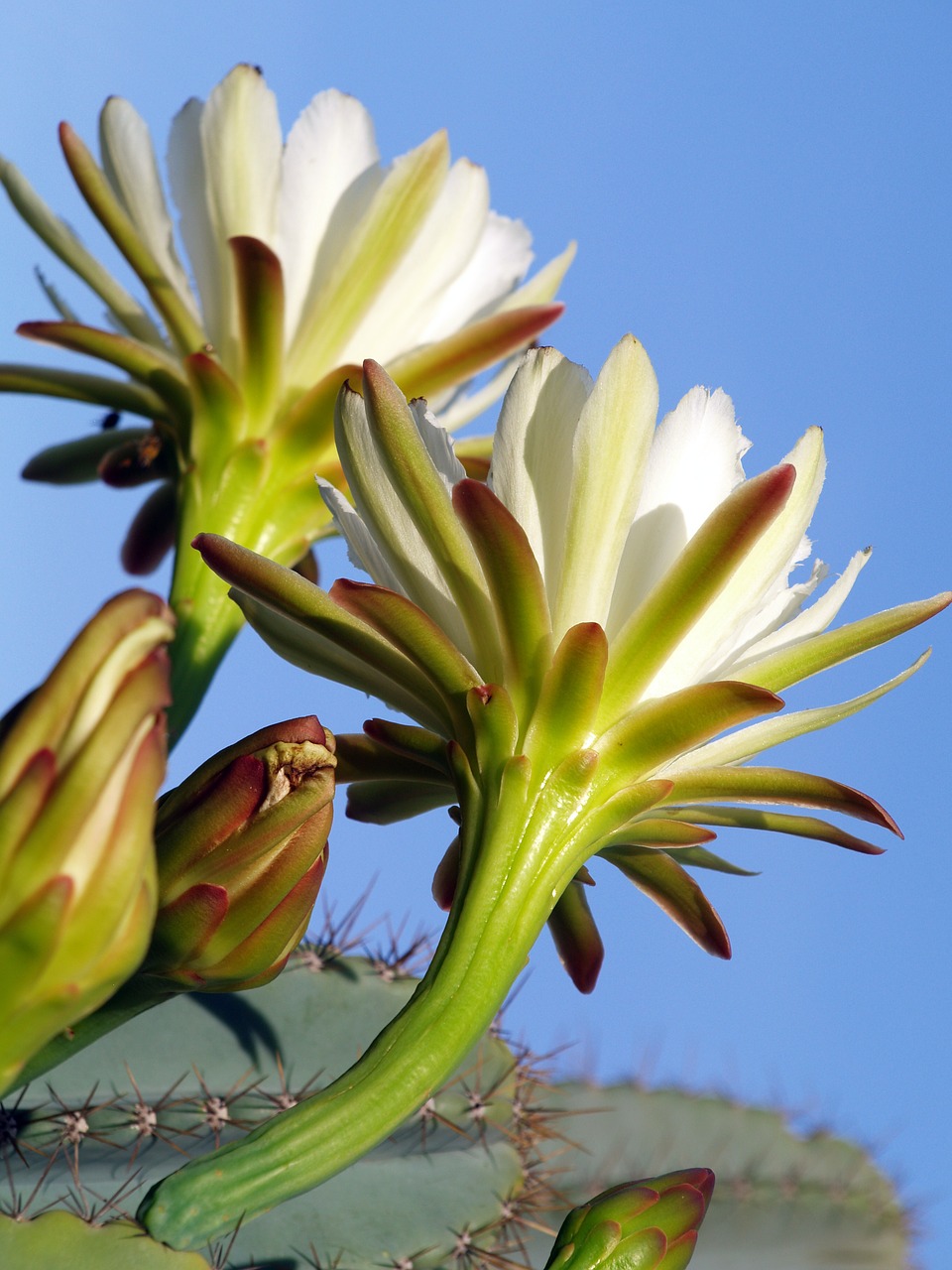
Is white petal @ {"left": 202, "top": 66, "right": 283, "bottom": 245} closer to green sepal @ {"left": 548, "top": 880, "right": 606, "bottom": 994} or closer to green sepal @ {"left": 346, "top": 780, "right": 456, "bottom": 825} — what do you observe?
green sepal @ {"left": 346, "top": 780, "right": 456, "bottom": 825}

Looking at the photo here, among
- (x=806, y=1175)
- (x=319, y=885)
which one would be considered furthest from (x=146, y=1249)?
(x=806, y=1175)

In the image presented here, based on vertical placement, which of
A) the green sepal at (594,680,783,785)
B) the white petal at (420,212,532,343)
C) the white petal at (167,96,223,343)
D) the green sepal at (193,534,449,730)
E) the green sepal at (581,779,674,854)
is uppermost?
the white petal at (420,212,532,343)

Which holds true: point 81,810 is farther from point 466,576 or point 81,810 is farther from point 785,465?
point 785,465

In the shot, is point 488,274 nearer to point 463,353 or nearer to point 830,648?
point 463,353

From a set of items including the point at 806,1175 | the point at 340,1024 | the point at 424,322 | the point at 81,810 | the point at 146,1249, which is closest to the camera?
the point at 81,810

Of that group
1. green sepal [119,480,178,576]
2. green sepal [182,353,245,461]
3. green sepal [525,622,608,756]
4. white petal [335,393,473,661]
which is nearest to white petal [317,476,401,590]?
white petal [335,393,473,661]

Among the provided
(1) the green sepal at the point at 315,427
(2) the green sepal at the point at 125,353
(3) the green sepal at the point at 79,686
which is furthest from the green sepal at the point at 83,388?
(3) the green sepal at the point at 79,686
